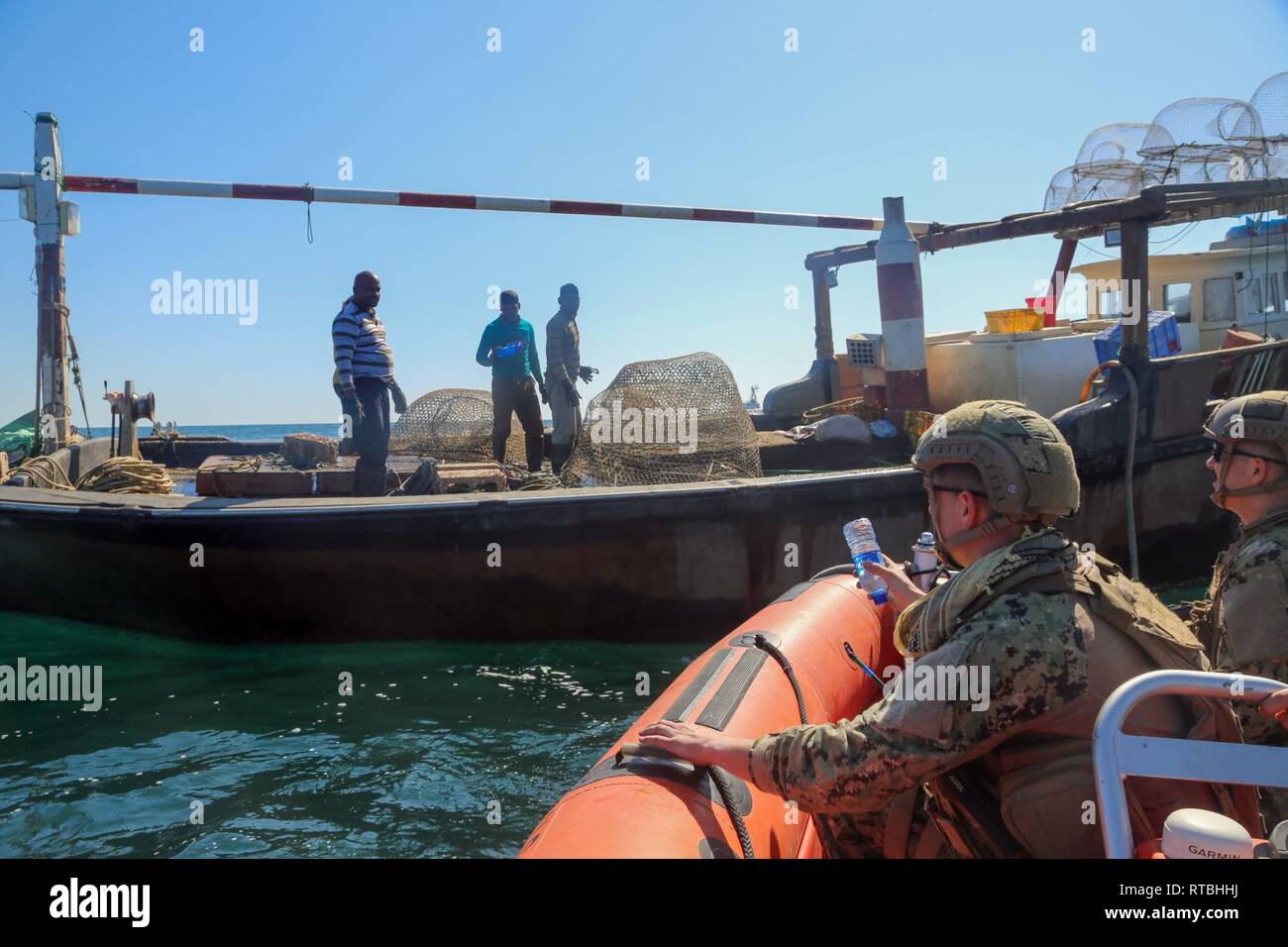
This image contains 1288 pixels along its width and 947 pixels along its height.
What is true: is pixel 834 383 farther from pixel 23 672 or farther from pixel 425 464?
pixel 23 672

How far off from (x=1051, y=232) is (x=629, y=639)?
6219 millimetres

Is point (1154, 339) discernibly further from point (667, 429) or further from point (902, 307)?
point (667, 429)

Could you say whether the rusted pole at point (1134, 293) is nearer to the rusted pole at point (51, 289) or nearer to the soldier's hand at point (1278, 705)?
the soldier's hand at point (1278, 705)

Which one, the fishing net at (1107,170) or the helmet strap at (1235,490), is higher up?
the fishing net at (1107,170)

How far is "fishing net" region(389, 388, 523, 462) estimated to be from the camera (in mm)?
10992

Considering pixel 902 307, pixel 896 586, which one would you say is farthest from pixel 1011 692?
pixel 902 307

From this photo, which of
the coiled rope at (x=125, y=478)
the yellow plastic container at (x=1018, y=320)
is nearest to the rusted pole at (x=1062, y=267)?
the yellow plastic container at (x=1018, y=320)

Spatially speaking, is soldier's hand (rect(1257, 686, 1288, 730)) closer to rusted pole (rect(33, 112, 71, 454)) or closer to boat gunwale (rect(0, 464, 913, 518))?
boat gunwale (rect(0, 464, 913, 518))

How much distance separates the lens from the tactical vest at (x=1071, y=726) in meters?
1.98

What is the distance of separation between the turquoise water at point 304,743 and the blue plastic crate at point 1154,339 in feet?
17.8

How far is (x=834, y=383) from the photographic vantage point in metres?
12.3

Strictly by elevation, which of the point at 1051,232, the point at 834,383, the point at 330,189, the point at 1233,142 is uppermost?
the point at 1233,142

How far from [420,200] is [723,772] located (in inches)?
333
